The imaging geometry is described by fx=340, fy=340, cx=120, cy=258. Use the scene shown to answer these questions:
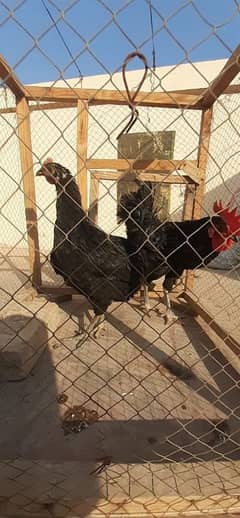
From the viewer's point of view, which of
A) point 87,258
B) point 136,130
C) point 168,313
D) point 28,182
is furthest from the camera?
point 136,130

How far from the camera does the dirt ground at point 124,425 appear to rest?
1.12 m

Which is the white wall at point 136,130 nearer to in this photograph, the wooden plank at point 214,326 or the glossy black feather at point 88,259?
the wooden plank at point 214,326

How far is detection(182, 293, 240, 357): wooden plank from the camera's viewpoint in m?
2.44

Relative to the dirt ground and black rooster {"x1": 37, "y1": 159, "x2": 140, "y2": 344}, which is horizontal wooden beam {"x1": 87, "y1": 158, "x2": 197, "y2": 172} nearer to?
black rooster {"x1": 37, "y1": 159, "x2": 140, "y2": 344}

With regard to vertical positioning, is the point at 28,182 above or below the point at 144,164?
below

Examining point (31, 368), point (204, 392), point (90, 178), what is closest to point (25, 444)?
point (31, 368)

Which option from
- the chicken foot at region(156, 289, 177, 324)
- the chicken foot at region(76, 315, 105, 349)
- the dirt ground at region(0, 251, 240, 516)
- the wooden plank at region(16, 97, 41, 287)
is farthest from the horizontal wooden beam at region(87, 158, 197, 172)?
the dirt ground at region(0, 251, 240, 516)

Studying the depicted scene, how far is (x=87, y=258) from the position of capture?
2.84 meters

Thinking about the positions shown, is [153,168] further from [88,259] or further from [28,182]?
[28,182]

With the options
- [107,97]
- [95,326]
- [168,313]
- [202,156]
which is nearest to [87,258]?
[95,326]

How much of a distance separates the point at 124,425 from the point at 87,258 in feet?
4.41

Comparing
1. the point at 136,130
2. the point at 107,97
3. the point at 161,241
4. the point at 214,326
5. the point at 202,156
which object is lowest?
the point at 214,326

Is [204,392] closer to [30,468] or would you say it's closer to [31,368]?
[31,368]

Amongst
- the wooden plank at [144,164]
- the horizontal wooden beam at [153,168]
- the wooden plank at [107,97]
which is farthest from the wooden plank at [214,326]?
the wooden plank at [107,97]
